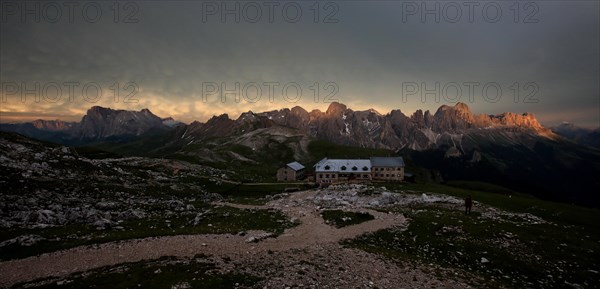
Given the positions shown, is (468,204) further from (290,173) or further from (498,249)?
(290,173)

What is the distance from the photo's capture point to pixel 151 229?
122 feet

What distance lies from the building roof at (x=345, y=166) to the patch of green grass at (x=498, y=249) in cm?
6735

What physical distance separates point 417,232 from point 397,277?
17.6 metres

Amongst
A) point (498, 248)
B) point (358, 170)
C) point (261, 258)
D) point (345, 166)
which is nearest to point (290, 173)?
point (345, 166)

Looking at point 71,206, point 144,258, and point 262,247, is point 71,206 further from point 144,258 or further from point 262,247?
point 262,247

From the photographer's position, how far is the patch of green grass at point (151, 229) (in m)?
29.2

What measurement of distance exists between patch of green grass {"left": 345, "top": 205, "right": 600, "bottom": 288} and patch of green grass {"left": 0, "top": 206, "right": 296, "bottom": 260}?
13.8m

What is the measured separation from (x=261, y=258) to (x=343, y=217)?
846 inches

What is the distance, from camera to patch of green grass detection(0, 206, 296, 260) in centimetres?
2915

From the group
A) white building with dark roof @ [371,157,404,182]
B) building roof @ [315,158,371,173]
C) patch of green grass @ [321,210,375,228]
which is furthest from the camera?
white building with dark roof @ [371,157,404,182]

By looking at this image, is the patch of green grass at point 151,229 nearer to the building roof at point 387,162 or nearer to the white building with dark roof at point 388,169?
the white building with dark roof at point 388,169

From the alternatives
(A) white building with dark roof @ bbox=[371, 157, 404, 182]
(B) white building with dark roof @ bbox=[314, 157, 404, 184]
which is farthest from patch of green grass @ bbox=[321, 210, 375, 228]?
(A) white building with dark roof @ bbox=[371, 157, 404, 182]

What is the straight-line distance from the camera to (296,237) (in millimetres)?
34000

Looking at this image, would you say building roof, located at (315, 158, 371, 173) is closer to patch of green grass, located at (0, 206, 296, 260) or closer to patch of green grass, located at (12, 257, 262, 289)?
patch of green grass, located at (0, 206, 296, 260)
